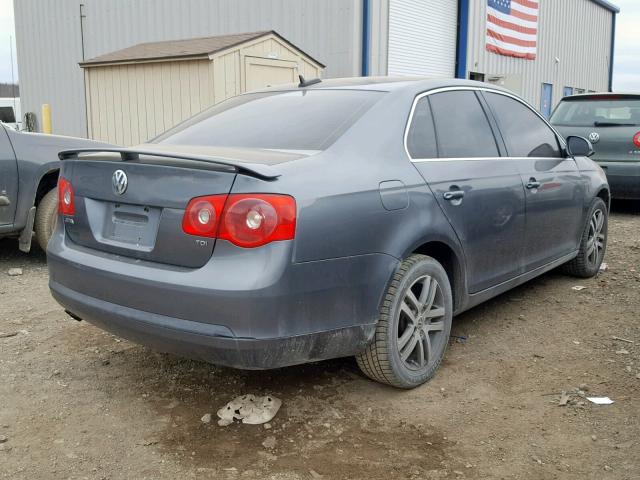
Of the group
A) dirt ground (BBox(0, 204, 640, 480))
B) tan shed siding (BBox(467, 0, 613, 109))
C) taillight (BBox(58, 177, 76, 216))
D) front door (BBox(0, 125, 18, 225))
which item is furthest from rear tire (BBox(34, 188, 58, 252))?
tan shed siding (BBox(467, 0, 613, 109))

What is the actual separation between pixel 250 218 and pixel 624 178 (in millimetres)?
7367

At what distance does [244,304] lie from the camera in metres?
2.70

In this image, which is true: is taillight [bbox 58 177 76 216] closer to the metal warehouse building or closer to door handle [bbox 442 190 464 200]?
door handle [bbox 442 190 464 200]

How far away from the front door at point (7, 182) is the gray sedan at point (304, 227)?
2553 millimetres

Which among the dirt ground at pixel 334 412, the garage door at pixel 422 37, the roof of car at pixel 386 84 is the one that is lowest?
the dirt ground at pixel 334 412

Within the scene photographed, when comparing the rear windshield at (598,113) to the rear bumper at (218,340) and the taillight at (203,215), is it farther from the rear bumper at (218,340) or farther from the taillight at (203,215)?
the taillight at (203,215)

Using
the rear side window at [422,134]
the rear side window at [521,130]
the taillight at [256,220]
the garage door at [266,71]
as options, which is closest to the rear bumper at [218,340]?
the taillight at [256,220]

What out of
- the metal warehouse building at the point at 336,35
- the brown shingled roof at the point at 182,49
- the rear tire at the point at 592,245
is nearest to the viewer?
the rear tire at the point at 592,245

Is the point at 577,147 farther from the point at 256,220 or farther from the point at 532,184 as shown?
the point at 256,220

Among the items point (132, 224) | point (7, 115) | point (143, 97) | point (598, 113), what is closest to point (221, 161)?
point (132, 224)

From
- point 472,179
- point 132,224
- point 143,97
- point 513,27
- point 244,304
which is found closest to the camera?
point 244,304

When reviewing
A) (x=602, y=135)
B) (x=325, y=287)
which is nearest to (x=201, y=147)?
(x=325, y=287)

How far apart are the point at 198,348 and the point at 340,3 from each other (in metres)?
10.6

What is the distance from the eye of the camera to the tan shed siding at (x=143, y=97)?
955cm
